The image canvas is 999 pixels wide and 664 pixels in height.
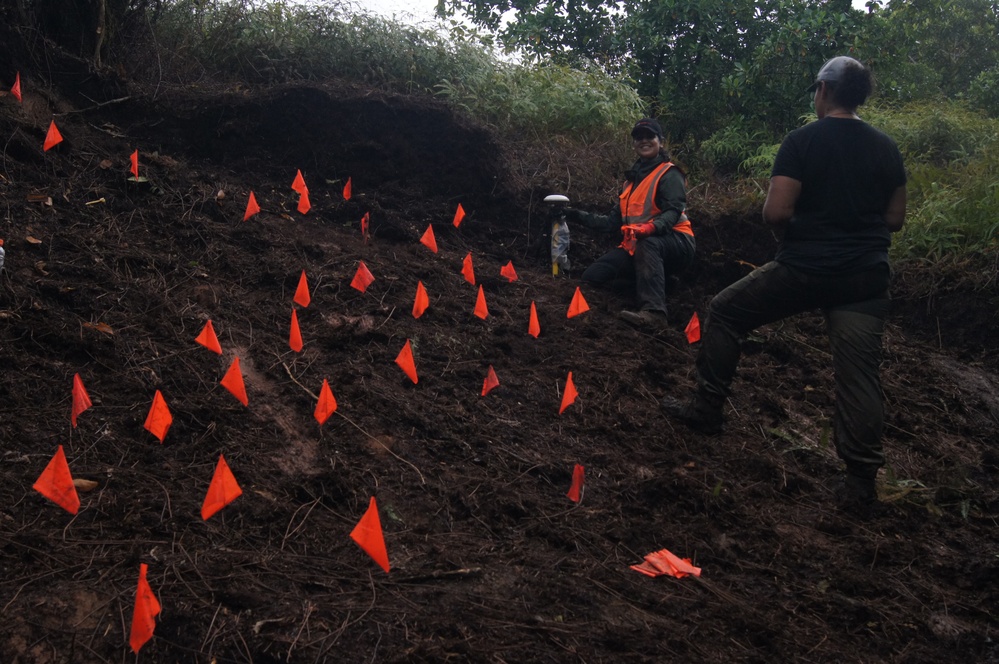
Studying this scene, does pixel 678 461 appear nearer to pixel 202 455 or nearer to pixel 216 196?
pixel 202 455

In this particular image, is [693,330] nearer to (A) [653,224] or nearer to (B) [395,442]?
(A) [653,224]

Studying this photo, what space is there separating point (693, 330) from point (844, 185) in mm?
2107

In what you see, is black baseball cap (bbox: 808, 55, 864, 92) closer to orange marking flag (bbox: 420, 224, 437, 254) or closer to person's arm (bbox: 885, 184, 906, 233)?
person's arm (bbox: 885, 184, 906, 233)

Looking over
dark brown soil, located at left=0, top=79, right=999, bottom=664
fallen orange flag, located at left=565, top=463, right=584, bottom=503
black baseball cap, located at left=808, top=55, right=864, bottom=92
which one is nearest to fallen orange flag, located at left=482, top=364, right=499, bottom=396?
dark brown soil, located at left=0, top=79, right=999, bottom=664

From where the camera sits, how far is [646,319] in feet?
18.8

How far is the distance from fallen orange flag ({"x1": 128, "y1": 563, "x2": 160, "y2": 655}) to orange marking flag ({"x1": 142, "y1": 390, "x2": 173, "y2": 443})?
1.13 m

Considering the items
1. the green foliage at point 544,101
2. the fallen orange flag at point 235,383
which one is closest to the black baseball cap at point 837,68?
the fallen orange flag at point 235,383

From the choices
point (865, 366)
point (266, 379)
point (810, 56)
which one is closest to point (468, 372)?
point (266, 379)

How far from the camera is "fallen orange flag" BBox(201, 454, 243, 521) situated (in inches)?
118

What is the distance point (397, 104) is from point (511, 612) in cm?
548

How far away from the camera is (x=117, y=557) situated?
272 centimetres

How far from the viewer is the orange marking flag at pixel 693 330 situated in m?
5.68

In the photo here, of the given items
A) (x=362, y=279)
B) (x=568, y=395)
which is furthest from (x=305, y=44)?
(x=568, y=395)

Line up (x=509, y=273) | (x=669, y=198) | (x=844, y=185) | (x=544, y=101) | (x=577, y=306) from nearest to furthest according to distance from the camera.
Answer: (x=844, y=185) < (x=577, y=306) < (x=669, y=198) < (x=509, y=273) < (x=544, y=101)
